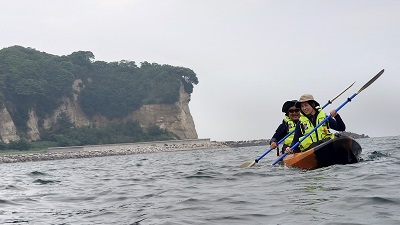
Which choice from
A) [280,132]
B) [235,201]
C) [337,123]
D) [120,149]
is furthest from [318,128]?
[120,149]

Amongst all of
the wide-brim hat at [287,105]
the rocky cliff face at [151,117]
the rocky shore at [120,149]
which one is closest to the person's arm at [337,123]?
the wide-brim hat at [287,105]

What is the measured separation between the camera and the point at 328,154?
10.9 meters

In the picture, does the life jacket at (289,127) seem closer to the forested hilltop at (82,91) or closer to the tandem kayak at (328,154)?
the tandem kayak at (328,154)

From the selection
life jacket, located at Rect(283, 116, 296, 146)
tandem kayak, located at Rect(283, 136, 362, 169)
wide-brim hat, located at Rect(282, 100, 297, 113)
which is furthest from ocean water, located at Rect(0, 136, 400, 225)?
life jacket, located at Rect(283, 116, 296, 146)

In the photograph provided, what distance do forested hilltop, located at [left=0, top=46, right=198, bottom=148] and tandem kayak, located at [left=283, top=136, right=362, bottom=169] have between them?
235ft

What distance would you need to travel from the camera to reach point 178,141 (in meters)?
87.0

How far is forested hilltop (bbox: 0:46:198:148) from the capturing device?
86.6 metres

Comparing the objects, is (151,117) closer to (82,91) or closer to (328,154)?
(82,91)

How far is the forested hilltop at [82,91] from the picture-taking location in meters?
86.6

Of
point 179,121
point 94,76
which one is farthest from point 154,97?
point 94,76

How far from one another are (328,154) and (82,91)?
91.4 meters

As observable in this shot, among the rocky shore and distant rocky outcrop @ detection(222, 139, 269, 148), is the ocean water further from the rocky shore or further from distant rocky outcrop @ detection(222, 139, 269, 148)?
distant rocky outcrop @ detection(222, 139, 269, 148)

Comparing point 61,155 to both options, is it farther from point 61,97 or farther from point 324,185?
point 324,185

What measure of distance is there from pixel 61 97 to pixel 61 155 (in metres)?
29.1
